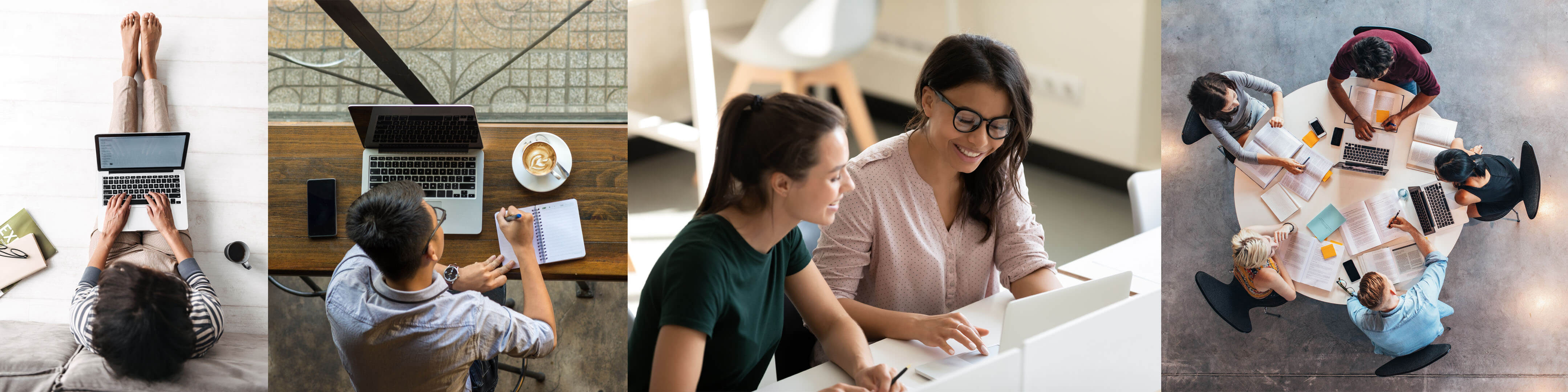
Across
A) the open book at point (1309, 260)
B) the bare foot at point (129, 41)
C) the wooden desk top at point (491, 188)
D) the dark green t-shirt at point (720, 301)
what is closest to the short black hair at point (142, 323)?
the wooden desk top at point (491, 188)

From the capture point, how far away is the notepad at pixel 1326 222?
239cm

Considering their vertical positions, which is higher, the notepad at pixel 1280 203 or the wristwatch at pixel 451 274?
the notepad at pixel 1280 203

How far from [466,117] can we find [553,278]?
16.4 inches

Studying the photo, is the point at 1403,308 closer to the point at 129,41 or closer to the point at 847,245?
the point at 847,245

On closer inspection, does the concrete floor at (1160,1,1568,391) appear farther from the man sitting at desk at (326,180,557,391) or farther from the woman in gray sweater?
the man sitting at desk at (326,180,557,391)

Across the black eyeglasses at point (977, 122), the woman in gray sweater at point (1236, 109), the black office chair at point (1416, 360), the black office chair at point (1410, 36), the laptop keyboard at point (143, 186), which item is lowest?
the black office chair at point (1416, 360)

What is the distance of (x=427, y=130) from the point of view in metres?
1.85

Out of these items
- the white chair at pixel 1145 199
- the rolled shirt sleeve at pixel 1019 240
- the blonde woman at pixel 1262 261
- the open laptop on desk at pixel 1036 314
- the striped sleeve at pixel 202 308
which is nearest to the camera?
the open laptop on desk at pixel 1036 314

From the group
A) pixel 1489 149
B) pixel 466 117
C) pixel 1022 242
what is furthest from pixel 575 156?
pixel 1489 149

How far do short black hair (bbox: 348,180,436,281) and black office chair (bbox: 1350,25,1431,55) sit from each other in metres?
2.62

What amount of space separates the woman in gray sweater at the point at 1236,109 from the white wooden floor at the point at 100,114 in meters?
2.52

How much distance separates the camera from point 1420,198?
2.42 meters

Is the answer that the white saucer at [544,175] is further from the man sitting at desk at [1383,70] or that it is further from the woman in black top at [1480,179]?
the woman in black top at [1480,179]

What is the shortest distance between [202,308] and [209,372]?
0.52 ft
